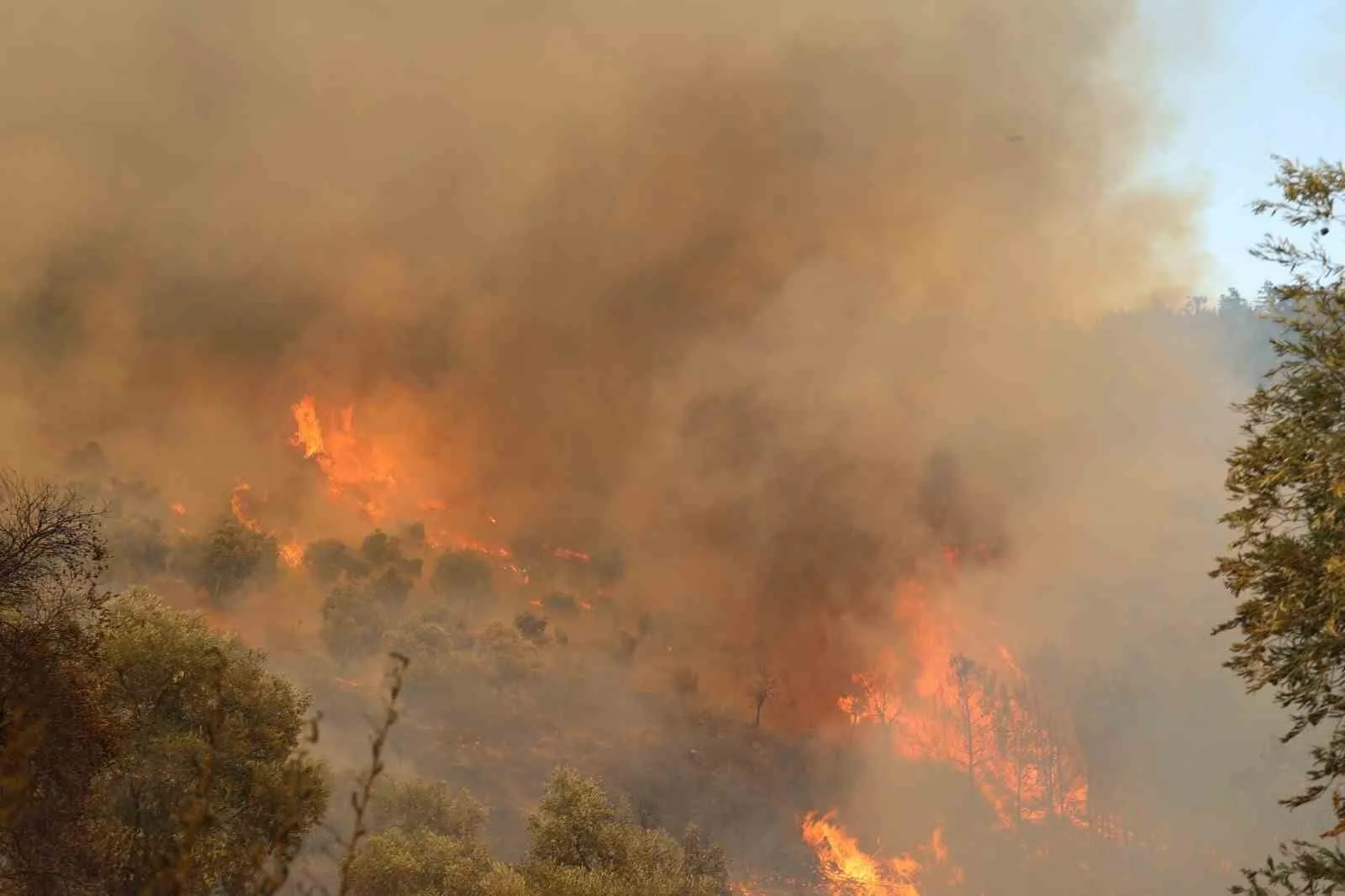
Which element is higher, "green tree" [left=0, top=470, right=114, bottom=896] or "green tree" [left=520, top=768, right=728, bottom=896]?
"green tree" [left=520, top=768, right=728, bottom=896]

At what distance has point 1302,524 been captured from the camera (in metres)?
17.9

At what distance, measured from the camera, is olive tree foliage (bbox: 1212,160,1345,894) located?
15.4 m

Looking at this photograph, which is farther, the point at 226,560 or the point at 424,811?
the point at 226,560

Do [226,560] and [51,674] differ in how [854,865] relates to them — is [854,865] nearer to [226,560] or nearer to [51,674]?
[226,560]

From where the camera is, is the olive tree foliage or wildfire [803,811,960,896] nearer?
the olive tree foliage

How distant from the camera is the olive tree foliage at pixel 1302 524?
15398 mm

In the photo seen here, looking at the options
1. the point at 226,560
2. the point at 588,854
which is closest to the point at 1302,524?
the point at 588,854

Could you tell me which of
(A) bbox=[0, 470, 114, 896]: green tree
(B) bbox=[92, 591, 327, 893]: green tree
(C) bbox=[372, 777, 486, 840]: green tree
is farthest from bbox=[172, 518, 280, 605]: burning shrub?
(A) bbox=[0, 470, 114, 896]: green tree

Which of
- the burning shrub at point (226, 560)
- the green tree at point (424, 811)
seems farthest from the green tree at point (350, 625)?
the green tree at point (424, 811)

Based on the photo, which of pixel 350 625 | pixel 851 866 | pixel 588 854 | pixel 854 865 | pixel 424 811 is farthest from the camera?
pixel 854 865

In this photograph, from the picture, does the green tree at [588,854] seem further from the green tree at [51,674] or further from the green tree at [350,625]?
the green tree at [350,625]

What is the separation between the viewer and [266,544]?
147375 mm

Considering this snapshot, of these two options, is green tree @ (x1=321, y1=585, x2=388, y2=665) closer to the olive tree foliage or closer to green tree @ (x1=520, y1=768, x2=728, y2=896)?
green tree @ (x1=520, y1=768, x2=728, y2=896)

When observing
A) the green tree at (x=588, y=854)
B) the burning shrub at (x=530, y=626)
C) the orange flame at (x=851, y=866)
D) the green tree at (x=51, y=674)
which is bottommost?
the green tree at (x=51, y=674)
